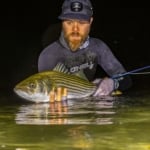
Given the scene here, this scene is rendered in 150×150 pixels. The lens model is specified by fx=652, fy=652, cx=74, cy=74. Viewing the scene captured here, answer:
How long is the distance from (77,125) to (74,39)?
1.96 m

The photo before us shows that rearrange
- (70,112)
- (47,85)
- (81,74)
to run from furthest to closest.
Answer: (81,74) → (47,85) → (70,112)

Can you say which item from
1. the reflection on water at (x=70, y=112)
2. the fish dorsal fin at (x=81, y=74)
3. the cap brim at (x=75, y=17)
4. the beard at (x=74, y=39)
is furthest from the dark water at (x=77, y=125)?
the cap brim at (x=75, y=17)

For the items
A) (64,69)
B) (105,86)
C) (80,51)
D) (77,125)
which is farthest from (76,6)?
(77,125)

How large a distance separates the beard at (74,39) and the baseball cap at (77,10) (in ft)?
0.46

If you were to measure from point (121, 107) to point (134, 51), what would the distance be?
7218 mm

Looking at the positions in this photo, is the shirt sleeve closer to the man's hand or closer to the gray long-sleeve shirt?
the gray long-sleeve shirt

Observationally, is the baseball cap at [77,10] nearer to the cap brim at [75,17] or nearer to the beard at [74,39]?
the cap brim at [75,17]

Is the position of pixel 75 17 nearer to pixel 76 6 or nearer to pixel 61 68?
pixel 76 6

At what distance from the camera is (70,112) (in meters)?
4.12

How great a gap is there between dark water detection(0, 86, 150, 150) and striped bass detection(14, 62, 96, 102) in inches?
3.6

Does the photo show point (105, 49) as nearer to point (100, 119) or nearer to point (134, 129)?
point (100, 119)

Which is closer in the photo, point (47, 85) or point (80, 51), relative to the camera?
point (47, 85)

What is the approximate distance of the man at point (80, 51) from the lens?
5234 mm

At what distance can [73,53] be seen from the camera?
5.50 m
